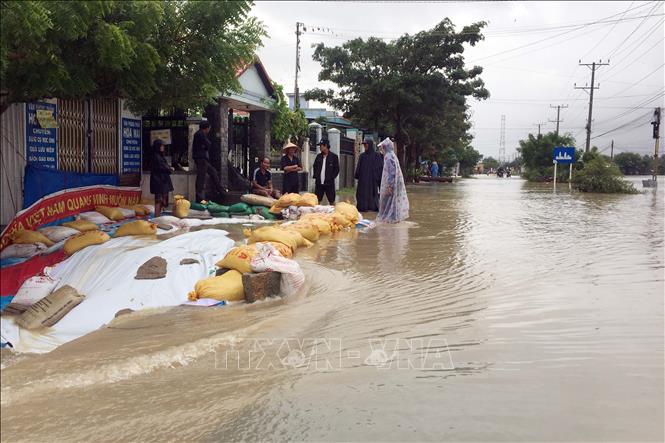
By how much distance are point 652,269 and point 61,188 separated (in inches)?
297

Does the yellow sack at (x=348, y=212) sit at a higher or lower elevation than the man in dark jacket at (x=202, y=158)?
lower

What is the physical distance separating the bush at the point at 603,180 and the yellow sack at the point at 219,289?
22.5 meters

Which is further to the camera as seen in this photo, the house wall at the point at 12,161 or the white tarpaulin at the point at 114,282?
the house wall at the point at 12,161

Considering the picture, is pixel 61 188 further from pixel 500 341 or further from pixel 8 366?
pixel 500 341

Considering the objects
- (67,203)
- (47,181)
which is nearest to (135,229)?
(67,203)

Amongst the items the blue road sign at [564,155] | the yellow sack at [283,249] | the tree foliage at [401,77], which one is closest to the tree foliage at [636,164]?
the blue road sign at [564,155]

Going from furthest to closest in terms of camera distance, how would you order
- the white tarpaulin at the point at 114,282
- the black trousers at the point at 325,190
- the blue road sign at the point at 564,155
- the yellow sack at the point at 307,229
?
the blue road sign at the point at 564,155 → the black trousers at the point at 325,190 → the yellow sack at the point at 307,229 → the white tarpaulin at the point at 114,282

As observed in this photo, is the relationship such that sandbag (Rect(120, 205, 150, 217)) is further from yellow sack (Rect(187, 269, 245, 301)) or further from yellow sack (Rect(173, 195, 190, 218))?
yellow sack (Rect(187, 269, 245, 301))

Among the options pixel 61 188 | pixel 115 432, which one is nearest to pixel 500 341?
pixel 115 432

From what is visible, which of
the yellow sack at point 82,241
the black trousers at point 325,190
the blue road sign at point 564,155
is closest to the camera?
the yellow sack at point 82,241

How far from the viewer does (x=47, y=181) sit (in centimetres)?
783

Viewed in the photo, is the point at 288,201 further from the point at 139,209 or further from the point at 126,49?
the point at 126,49

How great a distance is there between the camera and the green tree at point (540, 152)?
4450 cm

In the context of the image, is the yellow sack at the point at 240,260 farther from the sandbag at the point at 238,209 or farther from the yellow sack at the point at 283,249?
the sandbag at the point at 238,209
